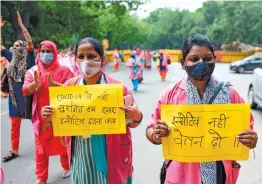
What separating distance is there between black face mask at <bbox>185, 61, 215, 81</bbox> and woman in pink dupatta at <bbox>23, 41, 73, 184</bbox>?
7.15 feet

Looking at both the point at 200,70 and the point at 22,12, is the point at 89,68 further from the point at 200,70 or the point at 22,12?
the point at 22,12

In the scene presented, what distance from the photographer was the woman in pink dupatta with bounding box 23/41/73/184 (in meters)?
4.53

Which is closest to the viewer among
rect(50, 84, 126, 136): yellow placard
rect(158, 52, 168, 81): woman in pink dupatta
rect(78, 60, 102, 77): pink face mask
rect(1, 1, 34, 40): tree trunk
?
rect(50, 84, 126, 136): yellow placard

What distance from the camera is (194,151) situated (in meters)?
2.52

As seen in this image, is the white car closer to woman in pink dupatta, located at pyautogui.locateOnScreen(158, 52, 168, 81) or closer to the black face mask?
the black face mask

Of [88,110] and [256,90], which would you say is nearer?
[88,110]

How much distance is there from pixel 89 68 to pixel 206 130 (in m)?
0.97

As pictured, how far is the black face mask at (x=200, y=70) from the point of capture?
2.53 meters

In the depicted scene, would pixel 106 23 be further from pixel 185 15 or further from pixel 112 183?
pixel 112 183

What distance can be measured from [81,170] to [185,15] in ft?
266

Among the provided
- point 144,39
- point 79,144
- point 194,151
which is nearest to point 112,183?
point 79,144

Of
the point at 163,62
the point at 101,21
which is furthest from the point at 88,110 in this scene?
the point at 101,21

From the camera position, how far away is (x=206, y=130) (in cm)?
253

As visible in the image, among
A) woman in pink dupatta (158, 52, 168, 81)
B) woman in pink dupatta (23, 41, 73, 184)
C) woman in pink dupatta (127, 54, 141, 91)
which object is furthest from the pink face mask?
woman in pink dupatta (158, 52, 168, 81)
